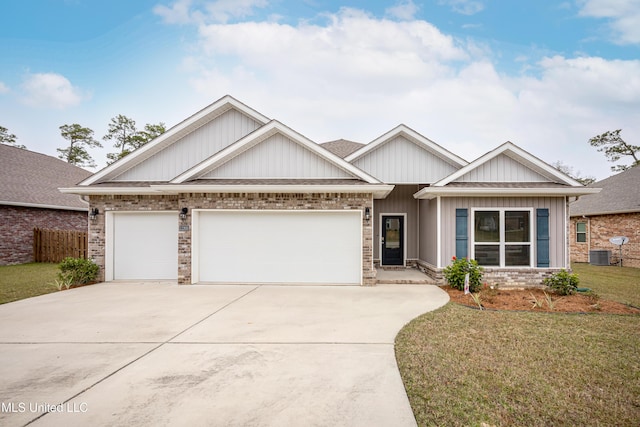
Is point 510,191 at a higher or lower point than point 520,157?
lower

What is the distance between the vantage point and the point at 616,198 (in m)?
16.3

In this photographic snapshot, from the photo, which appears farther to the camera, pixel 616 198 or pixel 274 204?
pixel 616 198

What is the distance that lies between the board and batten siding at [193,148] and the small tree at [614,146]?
1278 inches

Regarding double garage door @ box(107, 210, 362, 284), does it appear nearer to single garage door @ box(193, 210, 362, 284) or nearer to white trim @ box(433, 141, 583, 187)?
single garage door @ box(193, 210, 362, 284)

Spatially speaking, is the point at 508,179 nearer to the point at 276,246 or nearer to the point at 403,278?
the point at 403,278

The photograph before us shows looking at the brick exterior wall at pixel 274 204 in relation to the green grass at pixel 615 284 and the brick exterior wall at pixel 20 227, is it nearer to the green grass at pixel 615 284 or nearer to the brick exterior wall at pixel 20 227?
the green grass at pixel 615 284

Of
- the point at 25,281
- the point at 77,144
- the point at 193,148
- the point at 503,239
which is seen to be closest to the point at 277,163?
the point at 193,148

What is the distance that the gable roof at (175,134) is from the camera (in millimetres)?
10469

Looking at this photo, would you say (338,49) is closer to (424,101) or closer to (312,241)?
(424,101)

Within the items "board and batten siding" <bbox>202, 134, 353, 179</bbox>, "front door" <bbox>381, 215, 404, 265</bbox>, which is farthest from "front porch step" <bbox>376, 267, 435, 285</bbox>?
"board and batten siding" <bbox>202, 134, 353, 179</bbox>

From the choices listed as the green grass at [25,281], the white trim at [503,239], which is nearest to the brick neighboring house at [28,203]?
the green grass at [25,281]

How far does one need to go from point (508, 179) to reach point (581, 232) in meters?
12.3

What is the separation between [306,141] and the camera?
31.1 ft

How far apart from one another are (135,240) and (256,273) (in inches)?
165
